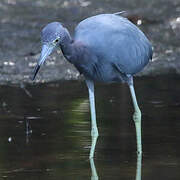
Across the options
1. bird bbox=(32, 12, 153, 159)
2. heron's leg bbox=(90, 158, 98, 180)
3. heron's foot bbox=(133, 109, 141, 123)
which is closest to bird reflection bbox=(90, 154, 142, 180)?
heron's leg bbox=(90, 158, 98, 180)

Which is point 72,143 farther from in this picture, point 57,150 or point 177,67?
point 177,67

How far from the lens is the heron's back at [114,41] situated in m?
6.84

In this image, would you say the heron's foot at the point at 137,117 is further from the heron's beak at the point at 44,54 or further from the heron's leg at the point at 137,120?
the heron's beak at the point at 44,54

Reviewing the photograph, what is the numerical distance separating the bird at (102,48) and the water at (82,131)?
0.19 m

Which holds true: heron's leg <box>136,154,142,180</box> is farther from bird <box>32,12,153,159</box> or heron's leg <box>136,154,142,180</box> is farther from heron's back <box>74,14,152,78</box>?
heron's back <box>74,14,152,78</box>

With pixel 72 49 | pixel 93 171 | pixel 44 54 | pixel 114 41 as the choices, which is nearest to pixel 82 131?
pixel 114 41

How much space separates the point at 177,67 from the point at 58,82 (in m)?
1.53

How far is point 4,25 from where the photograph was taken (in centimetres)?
1230

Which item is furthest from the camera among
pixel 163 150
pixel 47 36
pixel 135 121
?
pixel 135 121

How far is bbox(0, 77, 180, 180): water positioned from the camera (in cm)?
634

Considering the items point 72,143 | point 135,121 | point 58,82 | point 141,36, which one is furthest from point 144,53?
point 58,82

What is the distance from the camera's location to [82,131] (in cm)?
746

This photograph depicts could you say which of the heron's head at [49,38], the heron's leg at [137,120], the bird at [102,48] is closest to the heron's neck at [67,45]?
the bird at [102,48]

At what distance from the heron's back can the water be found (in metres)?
0.65
